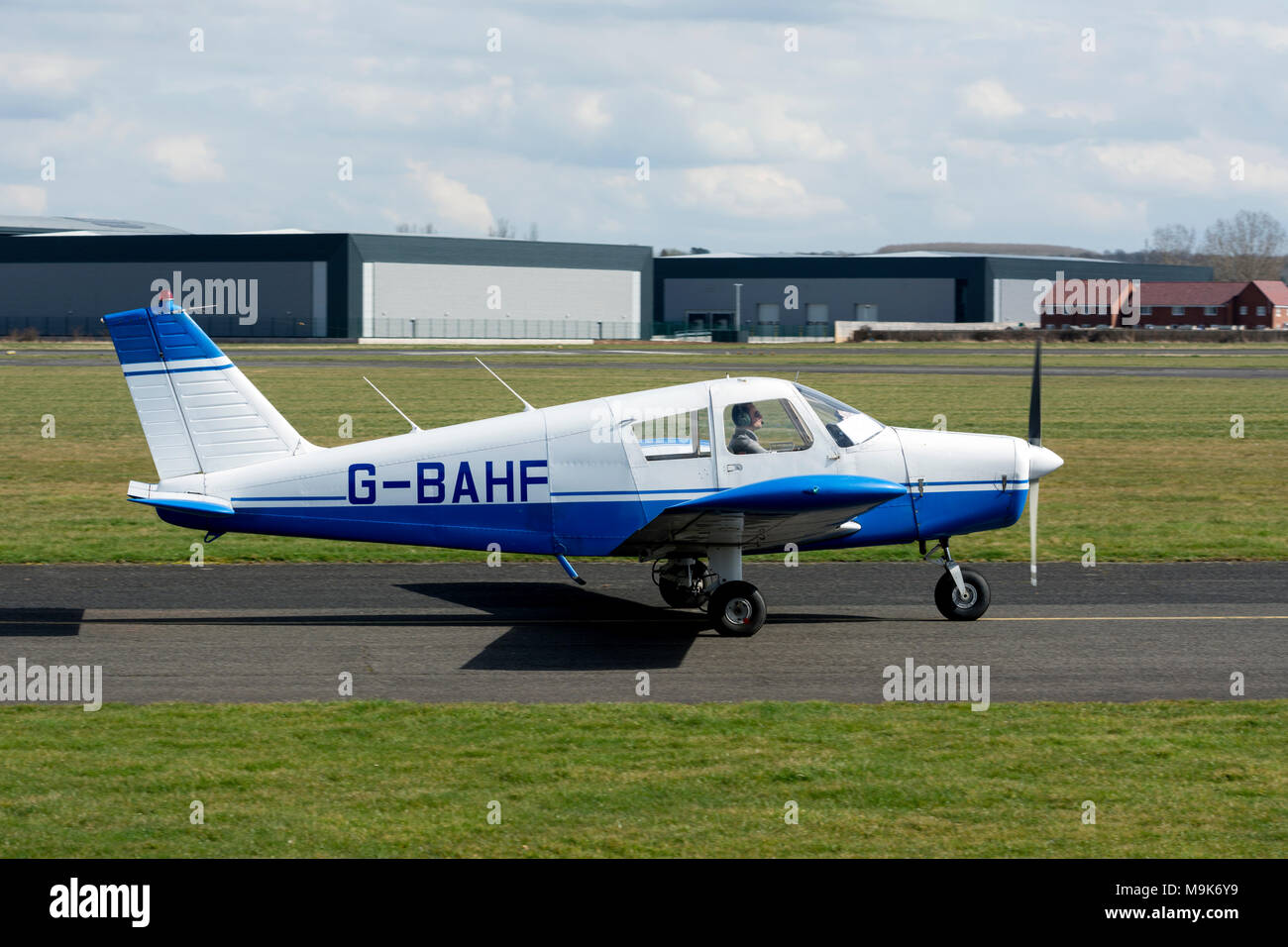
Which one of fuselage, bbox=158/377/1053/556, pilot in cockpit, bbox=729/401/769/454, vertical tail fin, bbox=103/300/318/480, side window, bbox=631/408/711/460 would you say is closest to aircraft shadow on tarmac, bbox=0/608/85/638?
fuselage, bbox=158/377/1053/556

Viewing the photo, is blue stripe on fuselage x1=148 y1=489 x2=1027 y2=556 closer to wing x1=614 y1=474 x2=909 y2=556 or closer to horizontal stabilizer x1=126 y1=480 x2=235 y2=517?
horizontal stabilizer x1=126 y1=480 x2=235 y2=517

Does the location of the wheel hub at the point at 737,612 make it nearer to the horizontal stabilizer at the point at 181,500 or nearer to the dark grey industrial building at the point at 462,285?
the horizontal stabilizer at the point at 181,500

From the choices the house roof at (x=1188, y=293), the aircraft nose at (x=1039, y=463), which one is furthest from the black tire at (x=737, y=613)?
the house roof at (x=1188, y=293)

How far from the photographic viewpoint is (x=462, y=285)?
110 metres

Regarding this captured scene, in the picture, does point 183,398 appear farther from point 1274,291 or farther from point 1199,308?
point 1274,291

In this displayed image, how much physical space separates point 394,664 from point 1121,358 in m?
69.1

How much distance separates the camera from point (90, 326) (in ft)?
344

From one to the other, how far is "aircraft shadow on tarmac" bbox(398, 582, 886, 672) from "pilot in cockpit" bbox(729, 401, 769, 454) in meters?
1.74

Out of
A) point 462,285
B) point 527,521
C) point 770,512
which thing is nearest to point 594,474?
point 527,521

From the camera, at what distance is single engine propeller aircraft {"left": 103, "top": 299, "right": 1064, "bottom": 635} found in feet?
41.5

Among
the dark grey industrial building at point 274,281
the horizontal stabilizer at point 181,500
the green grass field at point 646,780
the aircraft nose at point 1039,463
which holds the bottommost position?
the green grass field at point 646,780

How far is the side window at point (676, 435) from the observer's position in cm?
1270

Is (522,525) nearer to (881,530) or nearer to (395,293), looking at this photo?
(881,530)

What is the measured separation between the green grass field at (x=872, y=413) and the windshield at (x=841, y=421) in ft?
15.5
